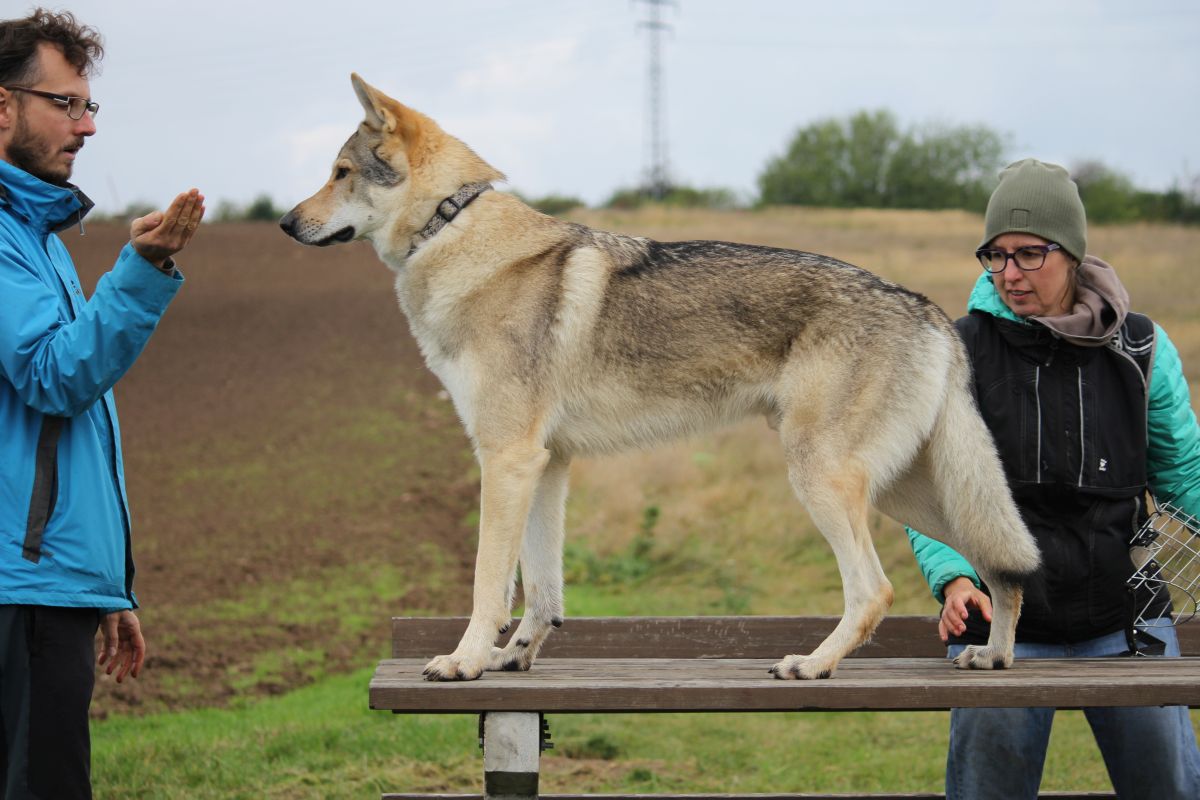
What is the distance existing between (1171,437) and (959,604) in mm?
933

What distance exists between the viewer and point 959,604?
12.9 feet

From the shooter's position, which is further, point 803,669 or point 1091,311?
point 1091,311

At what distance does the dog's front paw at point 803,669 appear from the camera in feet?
12.0

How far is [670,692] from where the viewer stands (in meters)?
3.22

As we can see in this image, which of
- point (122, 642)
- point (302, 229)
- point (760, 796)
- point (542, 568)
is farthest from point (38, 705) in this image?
point (760, 796)

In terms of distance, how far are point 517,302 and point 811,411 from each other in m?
1.17

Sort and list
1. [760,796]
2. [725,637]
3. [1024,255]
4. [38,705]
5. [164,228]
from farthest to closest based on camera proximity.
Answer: [760,796] → [725,637] → [1024,255] → [164,228] → [38,705]

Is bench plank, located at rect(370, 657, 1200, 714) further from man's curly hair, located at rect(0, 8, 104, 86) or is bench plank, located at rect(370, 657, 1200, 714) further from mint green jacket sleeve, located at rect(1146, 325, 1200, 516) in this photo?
man's curly hair, located at rect(0, 8, 104, 86)

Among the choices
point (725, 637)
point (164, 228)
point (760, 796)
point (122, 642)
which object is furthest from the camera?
point (760, 796)

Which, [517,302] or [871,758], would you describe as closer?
[517,302]

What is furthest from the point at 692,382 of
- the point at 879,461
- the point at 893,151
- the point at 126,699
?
the point at 893,151

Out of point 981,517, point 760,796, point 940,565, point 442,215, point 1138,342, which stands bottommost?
point 760,796

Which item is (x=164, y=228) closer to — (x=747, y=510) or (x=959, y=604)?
(x=959, y=604)

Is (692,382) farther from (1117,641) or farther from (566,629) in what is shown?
(1117,641)
